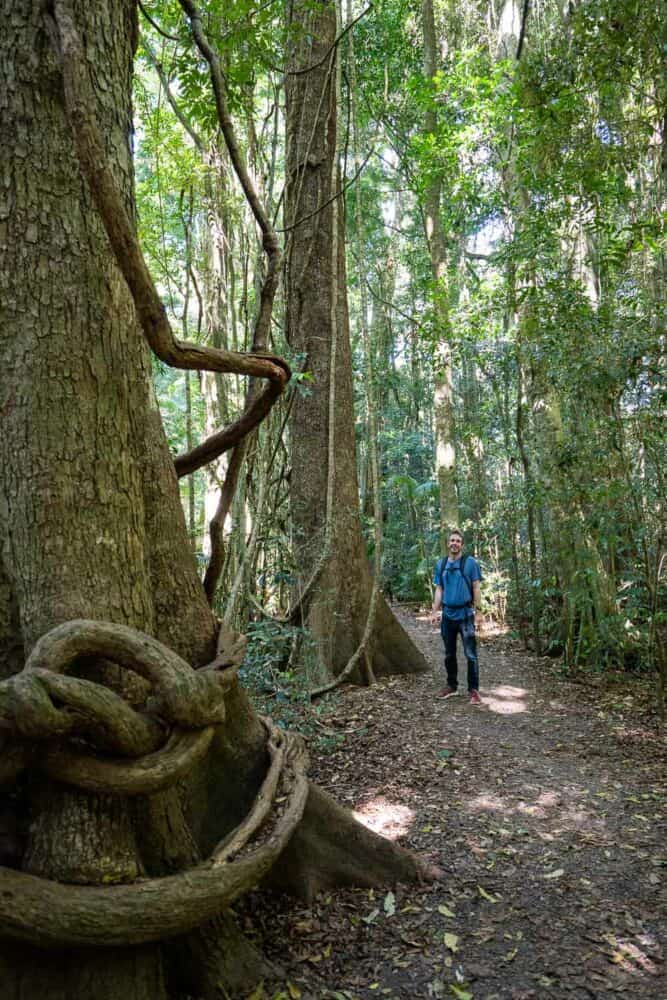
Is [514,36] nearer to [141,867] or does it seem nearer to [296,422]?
[296,422]

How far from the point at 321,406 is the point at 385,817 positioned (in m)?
4.03

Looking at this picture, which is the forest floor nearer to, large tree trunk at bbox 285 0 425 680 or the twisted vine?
the twisted vine

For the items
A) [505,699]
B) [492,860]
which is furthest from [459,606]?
[492,860]

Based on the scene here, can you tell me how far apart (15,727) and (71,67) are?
1933 mm

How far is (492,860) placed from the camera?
3.44 metres

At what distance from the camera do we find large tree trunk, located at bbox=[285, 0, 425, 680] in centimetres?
661

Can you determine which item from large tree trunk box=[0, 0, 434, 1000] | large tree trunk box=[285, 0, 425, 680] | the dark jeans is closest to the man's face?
the dark jeans

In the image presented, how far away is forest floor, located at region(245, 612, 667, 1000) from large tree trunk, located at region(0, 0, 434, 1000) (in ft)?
1.80

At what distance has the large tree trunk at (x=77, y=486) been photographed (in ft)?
6.47

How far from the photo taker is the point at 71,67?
212 cm

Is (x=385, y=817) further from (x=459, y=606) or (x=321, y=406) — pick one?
(x=321, y=406)

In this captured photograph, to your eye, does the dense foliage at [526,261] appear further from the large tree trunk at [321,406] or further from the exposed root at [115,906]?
the exposed root at [115,906]

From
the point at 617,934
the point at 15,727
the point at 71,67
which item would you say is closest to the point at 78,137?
the point at 71,67

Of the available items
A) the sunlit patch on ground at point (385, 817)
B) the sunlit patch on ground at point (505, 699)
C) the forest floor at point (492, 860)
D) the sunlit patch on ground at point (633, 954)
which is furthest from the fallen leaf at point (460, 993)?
the sunlit patch on ground at point (505, 699)
